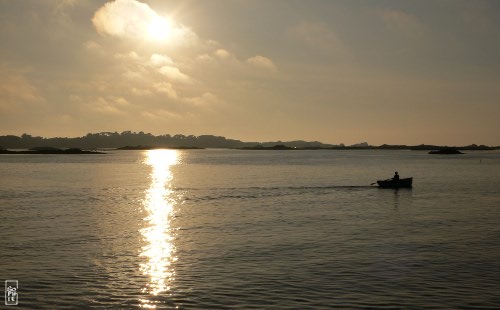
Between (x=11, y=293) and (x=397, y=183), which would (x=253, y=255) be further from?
(x=397, y=183)

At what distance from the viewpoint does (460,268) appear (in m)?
28.0

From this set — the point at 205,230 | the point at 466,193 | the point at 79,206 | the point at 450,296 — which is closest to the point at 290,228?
the point at 205,230

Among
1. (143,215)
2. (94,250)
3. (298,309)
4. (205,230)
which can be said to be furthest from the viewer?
(143,215)

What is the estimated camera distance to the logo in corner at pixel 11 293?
870 inches

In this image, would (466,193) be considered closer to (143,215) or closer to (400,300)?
(143,215)

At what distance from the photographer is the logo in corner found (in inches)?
870

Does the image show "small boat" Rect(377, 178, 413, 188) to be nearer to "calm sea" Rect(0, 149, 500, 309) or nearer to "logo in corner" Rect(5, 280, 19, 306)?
"calm sea" Rect(0, 149, 500, 309)

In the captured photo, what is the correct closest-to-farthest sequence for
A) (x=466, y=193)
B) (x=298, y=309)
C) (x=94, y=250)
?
(x=298, y=309), (x=94, y=250), (x=466, y=193)

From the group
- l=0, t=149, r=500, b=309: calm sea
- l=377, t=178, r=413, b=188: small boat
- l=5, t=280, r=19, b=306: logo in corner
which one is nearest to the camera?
l=5, t=280, r=19, b=306: logo in corner

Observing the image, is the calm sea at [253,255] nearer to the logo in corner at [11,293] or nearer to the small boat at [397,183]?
the logo in corner at [11,293]

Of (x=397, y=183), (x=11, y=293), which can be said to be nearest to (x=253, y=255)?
(x=11, y=293)

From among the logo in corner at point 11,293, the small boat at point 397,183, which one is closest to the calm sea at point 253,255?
the logo in corner at point 11,293

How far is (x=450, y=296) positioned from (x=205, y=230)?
2377cm

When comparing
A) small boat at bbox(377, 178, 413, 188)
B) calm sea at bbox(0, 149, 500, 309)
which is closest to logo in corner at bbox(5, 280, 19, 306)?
calm sea at bbox(0, 149, 500, 309)
